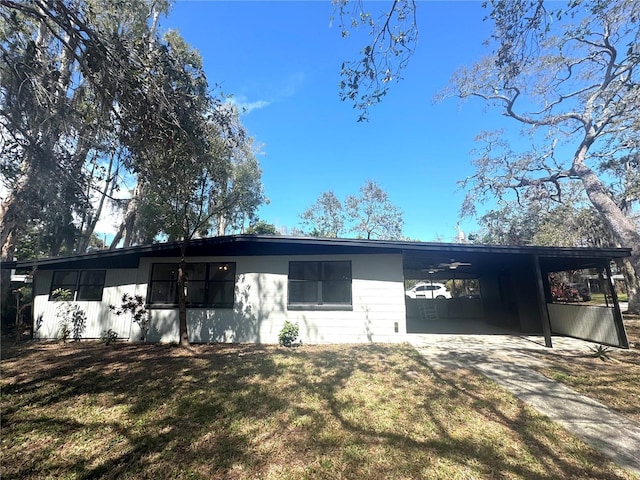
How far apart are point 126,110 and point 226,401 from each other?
491 cm

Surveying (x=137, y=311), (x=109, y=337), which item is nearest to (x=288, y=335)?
(x=137, y=311)

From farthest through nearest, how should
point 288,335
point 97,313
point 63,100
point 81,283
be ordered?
point 81,283 < point 97,313 < point 288,335 < point 63,100

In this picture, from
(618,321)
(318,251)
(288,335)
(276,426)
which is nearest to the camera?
(276,426)

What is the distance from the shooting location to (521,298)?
31.8ft

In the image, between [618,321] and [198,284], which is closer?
[618,321]

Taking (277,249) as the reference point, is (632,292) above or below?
below

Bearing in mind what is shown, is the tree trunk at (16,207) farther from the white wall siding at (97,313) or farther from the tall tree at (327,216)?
the tall tree at (327,216)

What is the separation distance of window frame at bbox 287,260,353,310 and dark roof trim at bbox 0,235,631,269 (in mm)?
321

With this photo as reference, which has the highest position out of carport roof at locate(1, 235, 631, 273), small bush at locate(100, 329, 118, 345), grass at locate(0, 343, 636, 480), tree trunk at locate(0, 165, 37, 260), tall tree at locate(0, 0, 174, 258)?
tall tree at locate(0, 0, 174, 258)

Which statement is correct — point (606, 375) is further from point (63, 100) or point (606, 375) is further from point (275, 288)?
point (63, 100)

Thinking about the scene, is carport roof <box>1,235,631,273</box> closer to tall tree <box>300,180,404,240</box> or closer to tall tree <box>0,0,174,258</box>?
tall tree <box>0,0,174,258</box>

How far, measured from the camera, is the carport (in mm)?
7215

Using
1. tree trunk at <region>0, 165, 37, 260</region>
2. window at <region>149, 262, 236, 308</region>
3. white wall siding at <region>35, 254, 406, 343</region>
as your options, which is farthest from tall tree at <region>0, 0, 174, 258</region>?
white wall siding at <region>35, 254, 406, 343</region>

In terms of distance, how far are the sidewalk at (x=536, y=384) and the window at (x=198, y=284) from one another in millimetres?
5522
